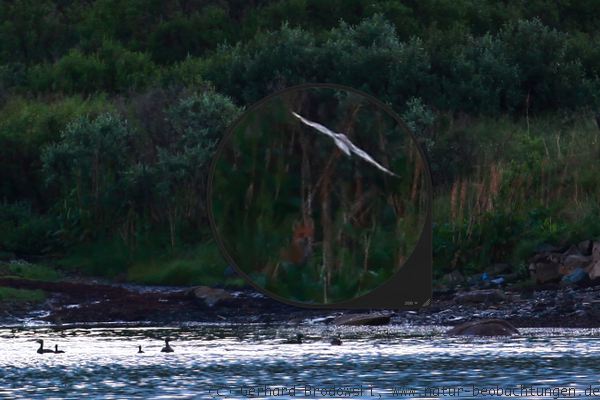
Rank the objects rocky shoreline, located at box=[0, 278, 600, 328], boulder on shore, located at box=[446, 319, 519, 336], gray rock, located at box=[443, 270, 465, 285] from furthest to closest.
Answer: gray rock, located at box=[443, 270, 465, 285]
rocky shoreline, located at box=[0, 278, 600, 328]
boulder on shore, located at box=[446, 319, 519, 336]

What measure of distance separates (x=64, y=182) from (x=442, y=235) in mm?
16048

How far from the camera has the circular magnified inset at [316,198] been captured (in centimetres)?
567

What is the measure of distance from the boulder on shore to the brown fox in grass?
20948mm

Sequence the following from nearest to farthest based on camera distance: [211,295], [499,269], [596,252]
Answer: [596,252], [499,269], [211,295]

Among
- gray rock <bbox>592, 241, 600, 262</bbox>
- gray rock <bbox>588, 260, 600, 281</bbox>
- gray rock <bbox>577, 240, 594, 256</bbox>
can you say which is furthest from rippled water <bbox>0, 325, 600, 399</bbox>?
gray rock <bbox>577, 240, 594, 256</bbox>

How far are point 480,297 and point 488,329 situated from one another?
533 centimetres

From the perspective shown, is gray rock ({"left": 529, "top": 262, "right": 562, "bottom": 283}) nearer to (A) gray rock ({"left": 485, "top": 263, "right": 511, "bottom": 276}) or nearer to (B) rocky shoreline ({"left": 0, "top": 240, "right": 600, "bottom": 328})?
(B) rocky shoreline ({"left": 0, "top": 240, "right": 600, "bottom": 328})

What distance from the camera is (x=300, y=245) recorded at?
565cm

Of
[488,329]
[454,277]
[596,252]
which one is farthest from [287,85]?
[488,329]

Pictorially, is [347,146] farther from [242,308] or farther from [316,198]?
[242,308]

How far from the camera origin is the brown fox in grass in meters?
5.60

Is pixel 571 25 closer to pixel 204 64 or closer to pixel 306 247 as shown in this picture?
pixel 204 64

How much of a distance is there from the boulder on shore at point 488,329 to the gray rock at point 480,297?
4.36 m

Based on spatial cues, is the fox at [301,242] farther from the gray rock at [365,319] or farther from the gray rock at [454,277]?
the gray rock at [454,277]
